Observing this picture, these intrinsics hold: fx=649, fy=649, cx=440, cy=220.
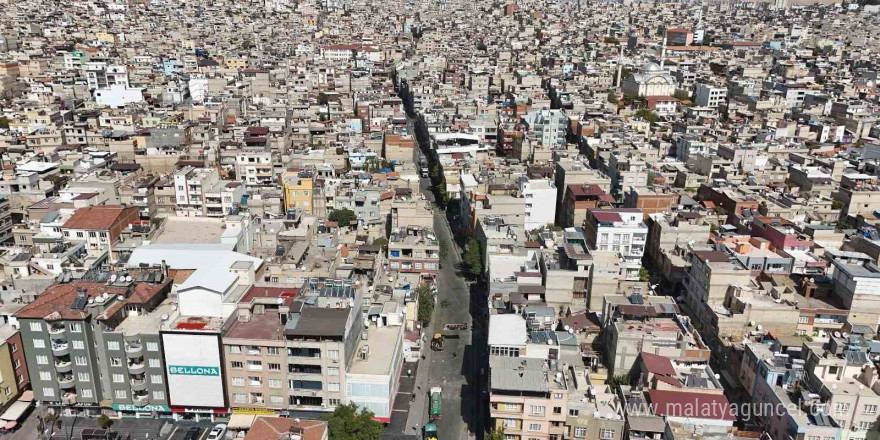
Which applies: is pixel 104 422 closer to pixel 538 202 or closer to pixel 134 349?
pixel 134 349

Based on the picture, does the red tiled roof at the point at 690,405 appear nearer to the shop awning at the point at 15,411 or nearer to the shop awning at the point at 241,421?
the shop awning at the point at 241,421

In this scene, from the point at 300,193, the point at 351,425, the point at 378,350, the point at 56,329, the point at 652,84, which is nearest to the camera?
the point at 351,425

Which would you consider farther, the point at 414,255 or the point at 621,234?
the point at 621,234

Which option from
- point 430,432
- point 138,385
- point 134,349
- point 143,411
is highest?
point 134,349

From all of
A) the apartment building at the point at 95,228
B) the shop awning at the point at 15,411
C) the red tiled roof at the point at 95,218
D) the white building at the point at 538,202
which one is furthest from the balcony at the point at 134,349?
the white building at the point at 538,202

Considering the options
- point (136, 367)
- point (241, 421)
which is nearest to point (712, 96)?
point (241, 421)

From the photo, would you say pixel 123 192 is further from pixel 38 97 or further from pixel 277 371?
pixel 38 97
